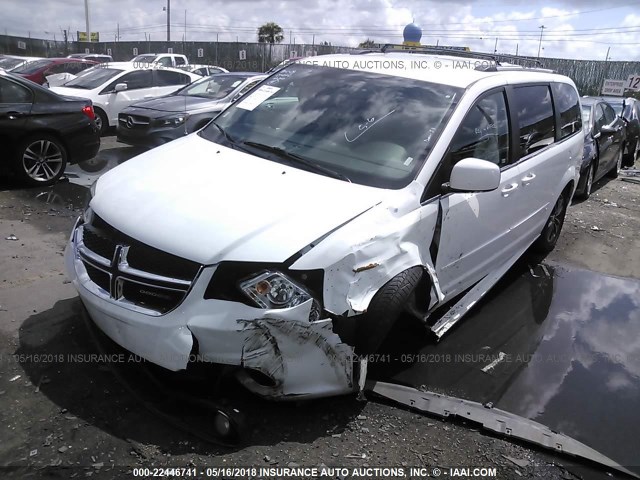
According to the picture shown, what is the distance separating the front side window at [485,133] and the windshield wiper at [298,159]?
757mm

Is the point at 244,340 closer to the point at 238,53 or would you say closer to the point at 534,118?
the point at 534,118

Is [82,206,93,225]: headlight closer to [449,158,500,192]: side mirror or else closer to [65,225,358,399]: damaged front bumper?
[65,225,358,399]: damaged front bumper

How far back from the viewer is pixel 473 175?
3215 mm

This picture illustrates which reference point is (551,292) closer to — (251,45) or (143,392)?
(143,392)

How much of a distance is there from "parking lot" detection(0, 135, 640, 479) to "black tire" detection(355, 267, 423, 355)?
49 centimetres

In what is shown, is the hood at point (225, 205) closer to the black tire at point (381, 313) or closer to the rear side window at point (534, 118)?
the black tire at point (381, 313)

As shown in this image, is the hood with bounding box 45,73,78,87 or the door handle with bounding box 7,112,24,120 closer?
the door handle with bounding box 7,112,24,120

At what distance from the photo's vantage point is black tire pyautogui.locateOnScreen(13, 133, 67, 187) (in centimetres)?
697

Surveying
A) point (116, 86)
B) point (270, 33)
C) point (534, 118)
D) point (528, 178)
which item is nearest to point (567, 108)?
point (534, 118)

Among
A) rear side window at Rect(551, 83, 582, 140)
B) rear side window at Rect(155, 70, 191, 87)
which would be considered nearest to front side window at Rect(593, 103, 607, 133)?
rear side window at Rect(551, 83, 582, 140)

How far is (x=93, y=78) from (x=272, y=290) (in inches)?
471

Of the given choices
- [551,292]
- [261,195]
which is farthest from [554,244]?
[261,195]

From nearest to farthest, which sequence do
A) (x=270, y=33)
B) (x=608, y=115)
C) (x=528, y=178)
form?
1. (x=528, y=178)
2. (x=608, y=115)
3. (x=270, y=33)

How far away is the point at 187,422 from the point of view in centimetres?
277
